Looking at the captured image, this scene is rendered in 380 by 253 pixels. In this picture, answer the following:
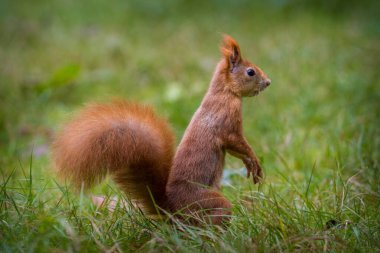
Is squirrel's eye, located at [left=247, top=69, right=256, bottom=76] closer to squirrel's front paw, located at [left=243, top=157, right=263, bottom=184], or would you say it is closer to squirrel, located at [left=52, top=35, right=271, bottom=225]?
squirrel, located at [left=52, top=35, right=271, bottom=225]

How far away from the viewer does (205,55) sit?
626 cm

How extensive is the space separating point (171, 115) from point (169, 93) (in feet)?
1.90

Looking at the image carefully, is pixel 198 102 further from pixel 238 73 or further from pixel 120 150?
pixel 120 150

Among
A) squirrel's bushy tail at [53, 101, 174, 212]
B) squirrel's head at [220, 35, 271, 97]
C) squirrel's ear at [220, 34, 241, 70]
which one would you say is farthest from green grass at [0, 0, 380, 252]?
squirrel's ear at [220, 34, 241, 70]

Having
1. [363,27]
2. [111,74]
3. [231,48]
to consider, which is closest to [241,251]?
[231,48]

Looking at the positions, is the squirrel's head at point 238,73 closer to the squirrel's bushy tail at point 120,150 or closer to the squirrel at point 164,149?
the squirrel at point 164,149

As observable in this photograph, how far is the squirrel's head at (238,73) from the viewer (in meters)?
2.64

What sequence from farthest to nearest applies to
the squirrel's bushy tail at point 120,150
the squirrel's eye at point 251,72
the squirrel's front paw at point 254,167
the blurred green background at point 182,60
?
the blurred green background at point 182,60
the squirrel's eye at point 251,72
the squirrel's front paw at point 254,167
the squirrel's bushy tail at point 120,150

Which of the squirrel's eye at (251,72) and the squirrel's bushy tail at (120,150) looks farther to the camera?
the squirrel's eye at (251,72)

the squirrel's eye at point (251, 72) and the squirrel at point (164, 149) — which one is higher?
the squirrel's eye at point (251, 72)

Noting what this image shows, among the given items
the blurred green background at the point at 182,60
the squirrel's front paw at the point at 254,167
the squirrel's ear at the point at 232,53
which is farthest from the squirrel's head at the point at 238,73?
the blurred green background at the point at 182,60

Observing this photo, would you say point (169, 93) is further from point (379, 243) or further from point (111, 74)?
point (379, 243)

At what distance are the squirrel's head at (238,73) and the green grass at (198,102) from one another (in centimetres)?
48

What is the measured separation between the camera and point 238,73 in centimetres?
266
